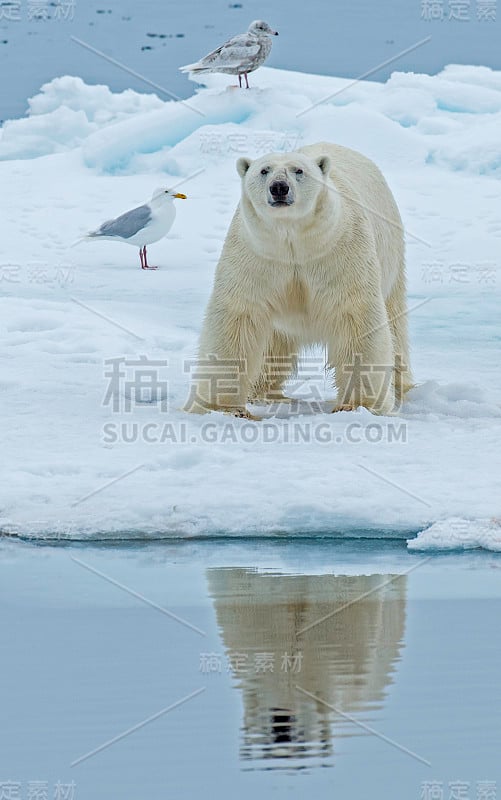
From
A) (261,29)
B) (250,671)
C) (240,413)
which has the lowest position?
(250,671)

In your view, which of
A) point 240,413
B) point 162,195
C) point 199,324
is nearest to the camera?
point 240,413

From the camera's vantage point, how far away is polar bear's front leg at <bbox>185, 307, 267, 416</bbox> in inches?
250

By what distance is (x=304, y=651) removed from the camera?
3.44 meters

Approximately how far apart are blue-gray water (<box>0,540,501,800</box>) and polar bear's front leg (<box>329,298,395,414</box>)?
6.10ft

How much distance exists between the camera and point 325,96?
14289 mm

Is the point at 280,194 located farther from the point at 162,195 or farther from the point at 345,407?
the point at 162,195

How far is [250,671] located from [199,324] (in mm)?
5899

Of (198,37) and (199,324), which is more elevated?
(198,37)

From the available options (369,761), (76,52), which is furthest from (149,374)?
(76,52)

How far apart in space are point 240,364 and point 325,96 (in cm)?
853

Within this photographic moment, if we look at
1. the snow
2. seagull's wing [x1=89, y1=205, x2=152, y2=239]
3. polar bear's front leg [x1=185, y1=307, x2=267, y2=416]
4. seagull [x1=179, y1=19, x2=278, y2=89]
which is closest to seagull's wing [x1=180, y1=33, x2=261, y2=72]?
seagull [x1=179, y1=19, x2=278, y2=89]

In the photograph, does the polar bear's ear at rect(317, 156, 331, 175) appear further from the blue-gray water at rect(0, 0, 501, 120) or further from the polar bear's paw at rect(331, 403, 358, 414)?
the blue-gray water at rect(0, 0, 501, 120)

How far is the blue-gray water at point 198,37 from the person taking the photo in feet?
65.6

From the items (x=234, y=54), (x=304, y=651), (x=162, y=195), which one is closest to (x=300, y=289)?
(x=304, y=651)
